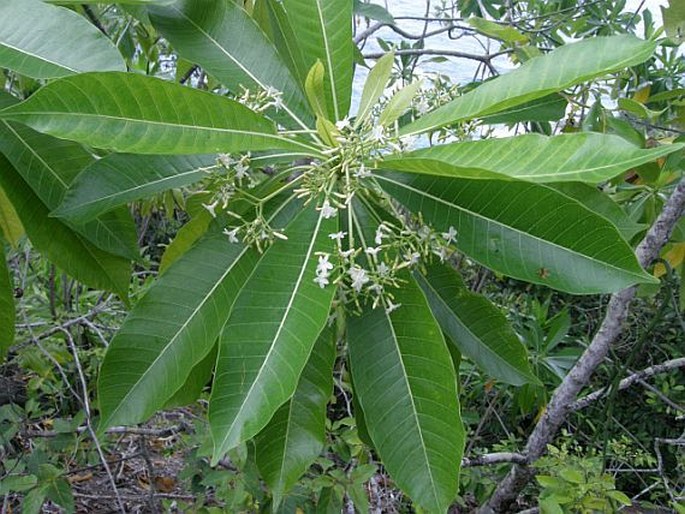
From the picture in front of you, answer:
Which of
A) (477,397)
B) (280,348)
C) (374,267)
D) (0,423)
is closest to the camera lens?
(280,348)

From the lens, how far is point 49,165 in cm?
94

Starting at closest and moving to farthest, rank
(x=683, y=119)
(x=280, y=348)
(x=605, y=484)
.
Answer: (x=280, y=348) < (x=605, y=484) < (x=683, y=119)

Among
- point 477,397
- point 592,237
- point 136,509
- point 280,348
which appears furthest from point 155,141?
point 477,397

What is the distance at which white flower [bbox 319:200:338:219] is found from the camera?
88cm

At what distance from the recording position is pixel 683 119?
1.56m

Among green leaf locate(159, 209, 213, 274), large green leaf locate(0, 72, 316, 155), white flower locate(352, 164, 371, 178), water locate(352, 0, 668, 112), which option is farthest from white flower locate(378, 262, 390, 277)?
water locate(352, 0, 668, 112)

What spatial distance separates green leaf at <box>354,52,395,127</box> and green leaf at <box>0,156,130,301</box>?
0.43 metres

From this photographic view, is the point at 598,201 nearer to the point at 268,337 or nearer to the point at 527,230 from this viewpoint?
the point at 527,230

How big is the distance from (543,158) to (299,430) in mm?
527

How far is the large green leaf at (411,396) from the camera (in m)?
0.88

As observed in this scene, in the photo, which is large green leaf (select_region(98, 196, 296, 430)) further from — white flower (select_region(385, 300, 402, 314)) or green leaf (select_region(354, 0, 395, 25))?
green leaf (select_region(354, 0, 395, 25))

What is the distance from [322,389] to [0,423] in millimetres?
1531

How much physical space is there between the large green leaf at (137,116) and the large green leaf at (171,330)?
0.80ft

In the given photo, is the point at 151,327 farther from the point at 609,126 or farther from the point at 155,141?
the point at 609,126
